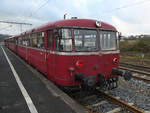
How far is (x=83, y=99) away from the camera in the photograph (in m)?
5.64

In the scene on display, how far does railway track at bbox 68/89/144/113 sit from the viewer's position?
4.62m

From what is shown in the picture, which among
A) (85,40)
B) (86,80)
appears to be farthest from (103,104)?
(85,40)

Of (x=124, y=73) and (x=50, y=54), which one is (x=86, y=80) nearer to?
(x=124, y=73)

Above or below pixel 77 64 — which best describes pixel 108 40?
above

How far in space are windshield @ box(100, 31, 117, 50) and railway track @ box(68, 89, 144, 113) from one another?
1919mm

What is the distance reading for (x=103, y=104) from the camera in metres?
5.09

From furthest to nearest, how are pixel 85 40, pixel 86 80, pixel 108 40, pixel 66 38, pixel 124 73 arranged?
pixel 108 40
pixel 124 73
pixel 85 40
pixel 66 38
pixel 86 80

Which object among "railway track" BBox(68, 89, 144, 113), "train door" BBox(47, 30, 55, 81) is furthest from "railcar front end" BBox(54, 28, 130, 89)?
"railway track" BBox(68, 89, 144, 113)

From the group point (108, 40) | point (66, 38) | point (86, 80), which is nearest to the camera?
point (86, 80)

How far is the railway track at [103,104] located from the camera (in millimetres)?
4625

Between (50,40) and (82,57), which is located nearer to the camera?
(82,57)

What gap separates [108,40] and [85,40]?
3.79ft

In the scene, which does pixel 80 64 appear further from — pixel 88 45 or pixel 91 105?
pixel 91 105

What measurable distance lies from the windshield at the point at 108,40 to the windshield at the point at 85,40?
335mm
